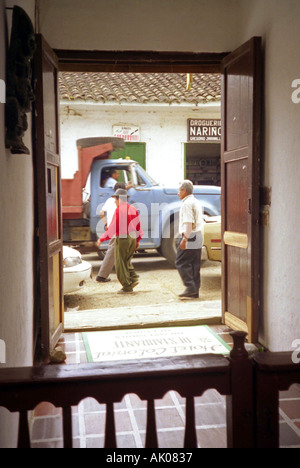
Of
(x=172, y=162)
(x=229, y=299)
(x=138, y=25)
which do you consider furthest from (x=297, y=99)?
(x=172, y=162)

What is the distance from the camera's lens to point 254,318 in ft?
14.0

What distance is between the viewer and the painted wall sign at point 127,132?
39.7 ft

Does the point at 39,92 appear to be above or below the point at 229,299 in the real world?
above

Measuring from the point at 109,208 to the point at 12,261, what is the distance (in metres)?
5.66

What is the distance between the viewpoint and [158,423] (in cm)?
296

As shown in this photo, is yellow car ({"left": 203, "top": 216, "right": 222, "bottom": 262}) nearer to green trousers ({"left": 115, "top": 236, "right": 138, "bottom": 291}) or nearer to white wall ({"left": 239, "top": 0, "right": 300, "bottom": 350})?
green trousers ({"left": 115, "top": 236, "right": 138, "bottom": 291})

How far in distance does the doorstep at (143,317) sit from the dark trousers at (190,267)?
918 mm

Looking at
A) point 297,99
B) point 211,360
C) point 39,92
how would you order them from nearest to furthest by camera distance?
point 211,360 < point 297,99 < point 39,92

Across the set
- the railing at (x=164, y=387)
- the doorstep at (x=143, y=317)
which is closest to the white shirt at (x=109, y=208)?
the doorstep at (x=143, y=317)

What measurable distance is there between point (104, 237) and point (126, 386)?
21.6 feet

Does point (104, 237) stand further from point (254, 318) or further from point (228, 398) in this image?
point (228, 398)

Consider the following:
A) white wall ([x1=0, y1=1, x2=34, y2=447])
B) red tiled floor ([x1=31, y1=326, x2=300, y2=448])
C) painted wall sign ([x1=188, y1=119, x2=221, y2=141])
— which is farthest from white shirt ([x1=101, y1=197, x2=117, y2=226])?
red tiled floor ([x1=31, y1=326, x2=300, y2=448])

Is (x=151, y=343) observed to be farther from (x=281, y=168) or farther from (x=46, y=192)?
(x=281, y=168)

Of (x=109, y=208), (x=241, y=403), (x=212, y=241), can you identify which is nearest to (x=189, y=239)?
(x=212, y=241)
